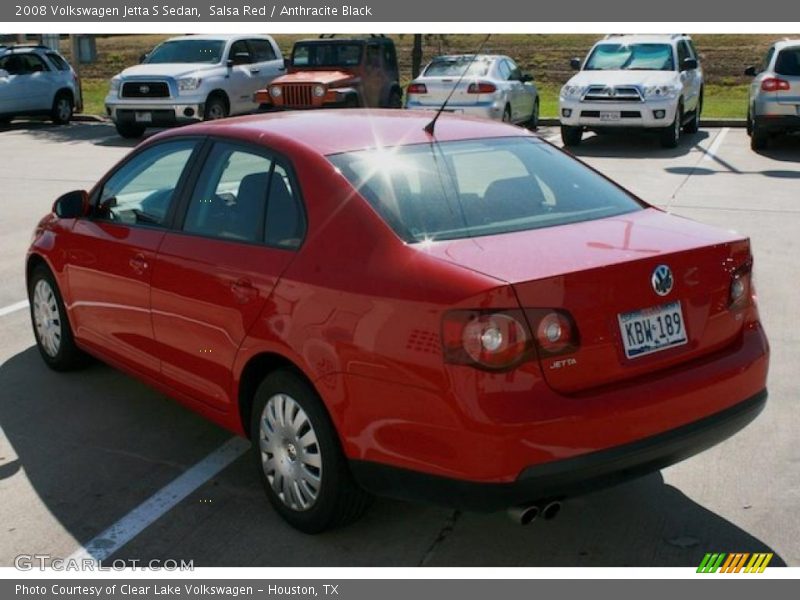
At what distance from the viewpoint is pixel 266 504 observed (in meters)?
4.38

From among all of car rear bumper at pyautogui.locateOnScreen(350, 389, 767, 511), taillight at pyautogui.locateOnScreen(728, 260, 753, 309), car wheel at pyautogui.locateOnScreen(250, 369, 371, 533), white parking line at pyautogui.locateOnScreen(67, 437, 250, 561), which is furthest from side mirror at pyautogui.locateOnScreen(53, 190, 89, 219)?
taillight at pyautogui.locateOnScreen(728, 260, 753, 309)

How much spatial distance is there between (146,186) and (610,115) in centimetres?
1244

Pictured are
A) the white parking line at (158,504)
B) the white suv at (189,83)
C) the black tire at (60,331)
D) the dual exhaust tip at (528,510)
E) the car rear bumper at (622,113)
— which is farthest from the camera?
the white suv at (189,83)

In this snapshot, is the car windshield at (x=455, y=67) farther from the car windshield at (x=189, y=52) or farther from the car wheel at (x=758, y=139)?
the car wheel at (x=758, y=139)

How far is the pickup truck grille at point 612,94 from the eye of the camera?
16500 millimetres

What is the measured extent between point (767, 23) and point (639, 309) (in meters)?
12.6

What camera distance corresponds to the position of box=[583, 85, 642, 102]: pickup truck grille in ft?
54.1

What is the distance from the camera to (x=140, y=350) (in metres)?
5.07

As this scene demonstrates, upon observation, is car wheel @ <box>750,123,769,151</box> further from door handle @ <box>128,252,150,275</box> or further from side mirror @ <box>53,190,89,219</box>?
door handle @ <box>128,252,150,275</box>

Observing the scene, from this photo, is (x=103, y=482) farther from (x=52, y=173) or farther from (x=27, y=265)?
(x=52, y=173)

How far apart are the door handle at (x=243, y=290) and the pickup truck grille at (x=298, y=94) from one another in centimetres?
1525

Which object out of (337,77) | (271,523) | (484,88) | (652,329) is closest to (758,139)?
(484,88)

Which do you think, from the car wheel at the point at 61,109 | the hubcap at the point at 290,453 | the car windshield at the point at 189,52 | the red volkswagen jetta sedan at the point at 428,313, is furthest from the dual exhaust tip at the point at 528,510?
the car wheel at the point at 61,109
